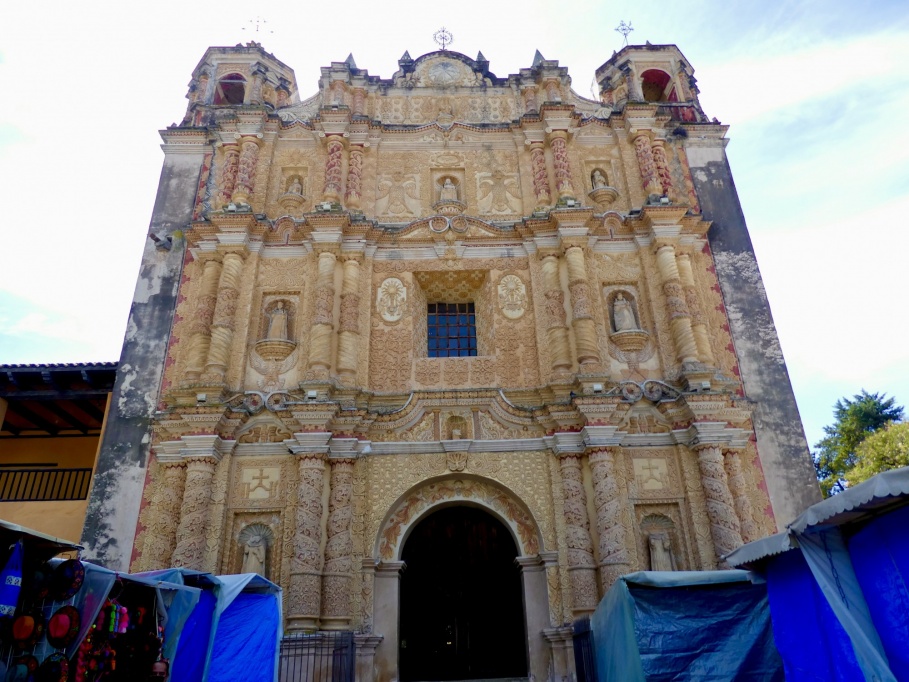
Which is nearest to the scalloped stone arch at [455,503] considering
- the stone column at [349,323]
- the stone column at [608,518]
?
the stone column at [608,518]

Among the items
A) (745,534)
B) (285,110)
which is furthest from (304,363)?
(745,534)

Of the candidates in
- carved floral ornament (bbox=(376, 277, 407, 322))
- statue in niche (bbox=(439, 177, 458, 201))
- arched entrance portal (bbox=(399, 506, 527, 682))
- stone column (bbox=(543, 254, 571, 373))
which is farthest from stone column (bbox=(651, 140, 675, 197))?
arched entrance portal (bbox=(399, 506, 527, 682))

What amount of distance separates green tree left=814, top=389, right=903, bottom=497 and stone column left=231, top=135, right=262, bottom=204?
26.5 metres

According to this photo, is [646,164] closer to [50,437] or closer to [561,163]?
[561,163]

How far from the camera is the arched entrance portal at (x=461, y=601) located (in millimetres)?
10312

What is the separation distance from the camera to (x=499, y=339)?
12461 millimetres

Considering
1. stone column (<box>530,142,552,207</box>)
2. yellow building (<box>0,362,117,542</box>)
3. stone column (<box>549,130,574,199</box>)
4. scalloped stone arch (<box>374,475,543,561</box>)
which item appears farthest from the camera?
stone column (<box>530,142,552,207</box>)

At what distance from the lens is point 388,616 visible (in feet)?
33.7

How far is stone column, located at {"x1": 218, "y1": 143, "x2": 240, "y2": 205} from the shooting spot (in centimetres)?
1376

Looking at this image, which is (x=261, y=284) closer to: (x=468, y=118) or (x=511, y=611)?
(x=468, y=118)

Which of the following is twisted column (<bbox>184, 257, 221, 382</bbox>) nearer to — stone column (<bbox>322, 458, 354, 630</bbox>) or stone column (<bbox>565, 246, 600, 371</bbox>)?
stone column (<bbox>322, 458, 354, 630</bbox>)

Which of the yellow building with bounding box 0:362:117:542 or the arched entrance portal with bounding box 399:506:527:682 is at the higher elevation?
the yellow building with bounding box 0:362:117:542

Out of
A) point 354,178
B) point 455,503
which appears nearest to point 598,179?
point 354,178

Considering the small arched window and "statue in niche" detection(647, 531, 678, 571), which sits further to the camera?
the small arched window
